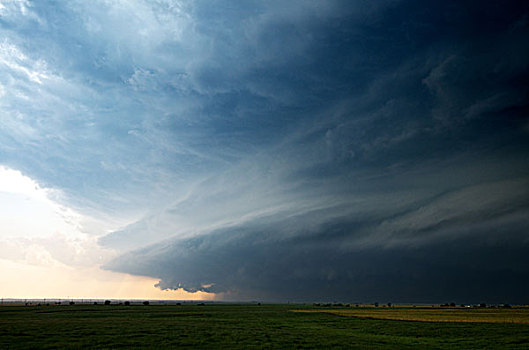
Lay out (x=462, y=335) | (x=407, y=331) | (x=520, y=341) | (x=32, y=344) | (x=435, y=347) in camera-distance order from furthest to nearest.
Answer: (x=407, y=331) → (x=462, y=335) → (x=520, y=341) → (x=435, y=347) → (x=32, y=344)

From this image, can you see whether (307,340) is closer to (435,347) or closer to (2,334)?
(435,347)

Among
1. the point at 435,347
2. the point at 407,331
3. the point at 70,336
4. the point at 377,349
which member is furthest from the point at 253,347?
the point at 407,331

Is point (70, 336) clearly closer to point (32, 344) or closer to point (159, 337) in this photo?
point (32, 344)

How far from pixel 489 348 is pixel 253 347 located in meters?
27.8

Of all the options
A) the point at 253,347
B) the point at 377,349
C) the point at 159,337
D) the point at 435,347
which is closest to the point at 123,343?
the point at 159,337

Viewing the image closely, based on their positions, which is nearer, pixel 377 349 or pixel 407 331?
pixel 377 349

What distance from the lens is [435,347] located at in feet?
148

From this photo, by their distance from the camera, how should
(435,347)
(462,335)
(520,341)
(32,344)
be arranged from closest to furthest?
(32,344) → (435,347) → (520,341) → (462,335)

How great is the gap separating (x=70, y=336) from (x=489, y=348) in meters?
53.5

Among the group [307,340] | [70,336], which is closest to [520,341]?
[307,340]

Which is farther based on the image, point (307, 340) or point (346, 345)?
point (307, 340)

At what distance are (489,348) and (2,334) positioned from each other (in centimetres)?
6347

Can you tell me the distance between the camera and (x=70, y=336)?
1981 inches

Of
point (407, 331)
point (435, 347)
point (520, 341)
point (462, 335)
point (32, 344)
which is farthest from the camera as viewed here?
point (407, 331)
